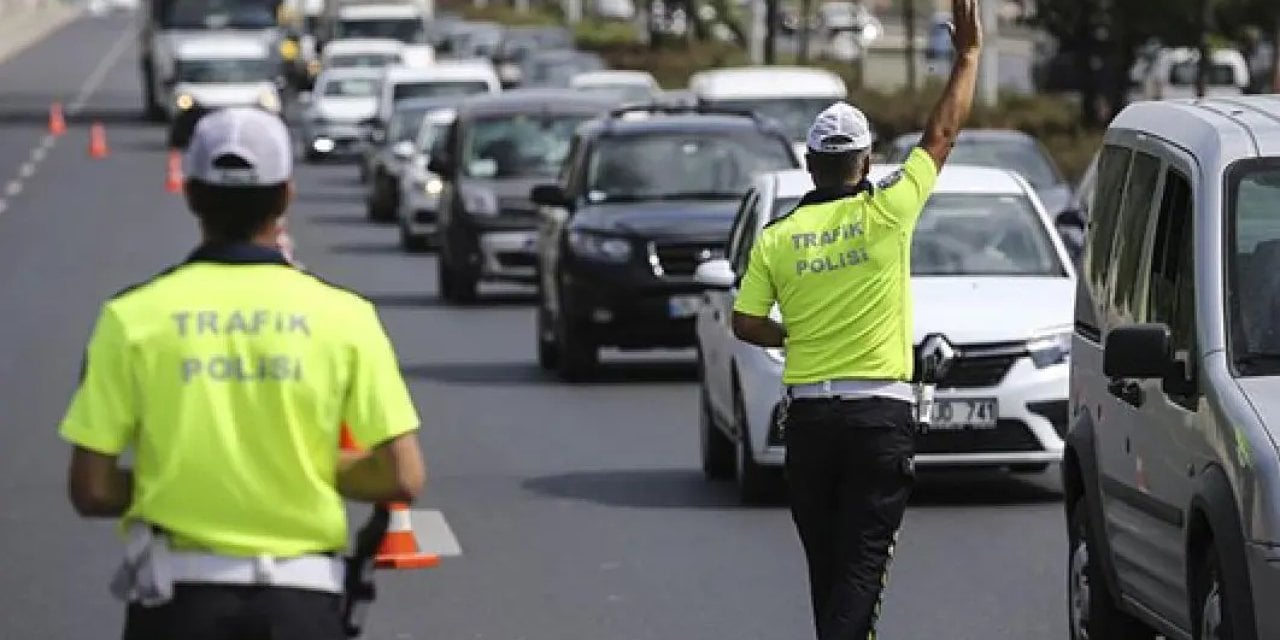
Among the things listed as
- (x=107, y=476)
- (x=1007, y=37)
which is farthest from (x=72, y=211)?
(x=1007, y=37)

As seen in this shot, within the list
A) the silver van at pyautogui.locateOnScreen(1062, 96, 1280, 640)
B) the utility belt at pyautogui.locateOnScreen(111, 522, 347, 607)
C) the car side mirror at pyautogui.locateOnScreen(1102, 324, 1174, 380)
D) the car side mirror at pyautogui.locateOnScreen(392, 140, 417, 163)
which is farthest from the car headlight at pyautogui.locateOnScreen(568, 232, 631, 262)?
the utility belt at pyautogui.locateOnScreen(111, 522, 347, 607)

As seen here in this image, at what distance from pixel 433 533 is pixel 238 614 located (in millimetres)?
8662

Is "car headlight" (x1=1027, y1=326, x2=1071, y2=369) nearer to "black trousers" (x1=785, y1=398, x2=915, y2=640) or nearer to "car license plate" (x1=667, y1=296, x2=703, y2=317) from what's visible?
"black trousers" (x1=785, y1=398, x2=915, y2=640)

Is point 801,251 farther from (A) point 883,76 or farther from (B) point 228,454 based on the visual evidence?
(A) point 883,76

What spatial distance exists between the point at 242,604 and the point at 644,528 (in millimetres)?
8653

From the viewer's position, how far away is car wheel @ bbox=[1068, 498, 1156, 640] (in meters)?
9.97

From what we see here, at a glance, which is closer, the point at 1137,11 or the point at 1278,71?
the point at 1278,71

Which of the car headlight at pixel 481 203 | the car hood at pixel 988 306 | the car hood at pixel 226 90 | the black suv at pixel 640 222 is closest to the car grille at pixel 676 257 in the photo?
the black suv at pixel 640 222

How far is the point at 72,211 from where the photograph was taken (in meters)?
44.2

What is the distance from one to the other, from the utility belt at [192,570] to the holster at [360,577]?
0.07 metres

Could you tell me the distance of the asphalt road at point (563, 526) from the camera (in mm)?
11906

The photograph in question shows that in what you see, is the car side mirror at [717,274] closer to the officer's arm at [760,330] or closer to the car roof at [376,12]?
the officer's arm at [760,330]

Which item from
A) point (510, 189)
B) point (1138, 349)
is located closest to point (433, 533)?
point (1138, 349)

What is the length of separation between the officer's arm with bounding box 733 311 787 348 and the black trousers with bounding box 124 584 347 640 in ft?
12.5
